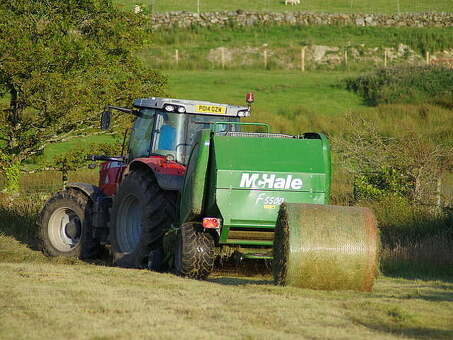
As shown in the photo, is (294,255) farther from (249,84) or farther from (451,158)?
(249,84)

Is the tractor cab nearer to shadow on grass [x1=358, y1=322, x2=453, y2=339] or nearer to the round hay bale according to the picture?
the round hay bale

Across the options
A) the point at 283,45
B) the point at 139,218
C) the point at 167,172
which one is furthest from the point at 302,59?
the point at 167,172

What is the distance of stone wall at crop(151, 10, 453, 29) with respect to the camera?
57844mm

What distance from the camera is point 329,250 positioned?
431 inches

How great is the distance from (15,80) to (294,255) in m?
11.5

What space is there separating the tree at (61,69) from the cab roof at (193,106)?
6323 mm

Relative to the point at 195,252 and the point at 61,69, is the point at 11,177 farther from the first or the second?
the point at 195,252

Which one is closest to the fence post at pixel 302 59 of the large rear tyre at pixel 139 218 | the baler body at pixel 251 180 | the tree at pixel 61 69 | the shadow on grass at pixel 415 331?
the tree at pixel 61 69

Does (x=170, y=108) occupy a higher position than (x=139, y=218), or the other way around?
(x=170, y=108)

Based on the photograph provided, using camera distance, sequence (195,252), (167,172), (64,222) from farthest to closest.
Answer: (64,222), (167,172), (195,252)

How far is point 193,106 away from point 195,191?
87.0 inches

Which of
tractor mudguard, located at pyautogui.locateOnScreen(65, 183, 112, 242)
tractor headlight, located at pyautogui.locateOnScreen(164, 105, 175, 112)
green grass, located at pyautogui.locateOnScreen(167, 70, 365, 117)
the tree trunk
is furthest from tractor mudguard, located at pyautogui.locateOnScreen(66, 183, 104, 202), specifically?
green grass, located at pyautogui.locateOnScreen(167, 70, 365, 117)

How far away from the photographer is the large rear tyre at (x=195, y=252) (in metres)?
12.8

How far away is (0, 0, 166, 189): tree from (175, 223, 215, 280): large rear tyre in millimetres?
8805
